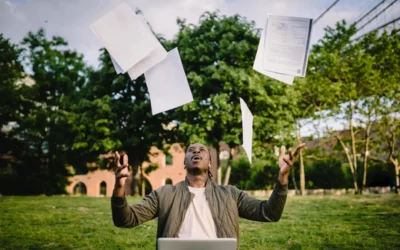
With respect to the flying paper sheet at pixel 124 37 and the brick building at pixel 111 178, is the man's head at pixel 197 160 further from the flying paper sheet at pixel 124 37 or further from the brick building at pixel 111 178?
the brick building at pixel 111 178

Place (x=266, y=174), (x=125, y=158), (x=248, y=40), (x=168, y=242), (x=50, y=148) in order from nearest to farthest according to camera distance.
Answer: (x=168, y=242) < (x=125, y=158) < (x=248, y=40) < (x=50, y=148) < (x=266, y=174)

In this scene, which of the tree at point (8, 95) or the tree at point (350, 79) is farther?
the tree at point (8, 95)

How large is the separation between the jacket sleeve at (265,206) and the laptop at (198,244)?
976mm

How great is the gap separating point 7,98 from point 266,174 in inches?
873

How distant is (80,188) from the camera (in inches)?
1633

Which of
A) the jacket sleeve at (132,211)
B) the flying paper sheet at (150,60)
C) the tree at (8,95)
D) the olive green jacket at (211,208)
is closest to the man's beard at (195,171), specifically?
the olive green jacket at (211,208)

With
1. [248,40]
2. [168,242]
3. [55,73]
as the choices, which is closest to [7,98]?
[55,73]

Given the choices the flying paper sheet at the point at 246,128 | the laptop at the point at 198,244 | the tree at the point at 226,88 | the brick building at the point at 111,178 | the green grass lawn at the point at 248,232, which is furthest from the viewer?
the brick building at the point at 111,178

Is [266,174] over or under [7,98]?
under

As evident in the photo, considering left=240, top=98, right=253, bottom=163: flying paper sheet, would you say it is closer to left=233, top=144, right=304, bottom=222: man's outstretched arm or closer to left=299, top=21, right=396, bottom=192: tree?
left=233, top=144, right=304, bottom=222: man's outstretched arm

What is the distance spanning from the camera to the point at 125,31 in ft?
9.95

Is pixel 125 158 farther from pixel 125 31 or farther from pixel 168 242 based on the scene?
pixel 125 31

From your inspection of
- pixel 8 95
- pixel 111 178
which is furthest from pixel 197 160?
pixel 111 178

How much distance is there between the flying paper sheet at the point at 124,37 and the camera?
9.91 ft
